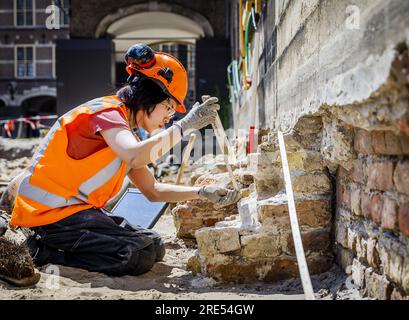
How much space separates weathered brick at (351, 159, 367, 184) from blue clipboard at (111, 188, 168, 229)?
6.36ft

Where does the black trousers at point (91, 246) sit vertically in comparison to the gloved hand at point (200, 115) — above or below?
below

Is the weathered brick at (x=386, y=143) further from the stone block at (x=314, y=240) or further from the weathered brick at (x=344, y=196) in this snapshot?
the stone block at (x=314, y=240)

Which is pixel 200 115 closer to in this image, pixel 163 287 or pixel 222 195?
pixel 222 195

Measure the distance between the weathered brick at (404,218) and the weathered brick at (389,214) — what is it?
4cm

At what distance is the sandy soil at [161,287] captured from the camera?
2.14m

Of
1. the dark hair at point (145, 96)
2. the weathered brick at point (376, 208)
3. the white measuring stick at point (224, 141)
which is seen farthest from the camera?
the white measuring stick at point (224, 141)

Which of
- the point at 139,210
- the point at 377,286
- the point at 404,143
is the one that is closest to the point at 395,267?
the point at 377,286

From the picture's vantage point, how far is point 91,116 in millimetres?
2570

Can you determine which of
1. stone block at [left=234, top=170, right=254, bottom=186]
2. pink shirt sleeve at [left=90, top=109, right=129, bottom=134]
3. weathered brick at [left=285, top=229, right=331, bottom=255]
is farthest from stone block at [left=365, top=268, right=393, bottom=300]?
stone block at [left=234, top=170, right=254, bottom=186]

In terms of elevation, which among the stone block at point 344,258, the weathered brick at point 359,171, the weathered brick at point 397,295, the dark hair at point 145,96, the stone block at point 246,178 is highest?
the dark hair at point 145,96

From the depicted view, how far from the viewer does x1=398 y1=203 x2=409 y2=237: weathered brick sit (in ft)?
5.07

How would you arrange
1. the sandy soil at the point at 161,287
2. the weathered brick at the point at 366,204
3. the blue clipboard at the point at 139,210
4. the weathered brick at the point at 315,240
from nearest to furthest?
the weathered brick at the point at 366,204 → the sandy soil at the point at 161,287 → the weathered brick at the point at 315,240 → the blue clipboard at the point at 139,210

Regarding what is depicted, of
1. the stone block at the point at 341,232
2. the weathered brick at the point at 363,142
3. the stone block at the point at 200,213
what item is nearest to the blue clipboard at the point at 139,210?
the stone block at the point at 200,213

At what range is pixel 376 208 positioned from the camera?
1.83 metres
